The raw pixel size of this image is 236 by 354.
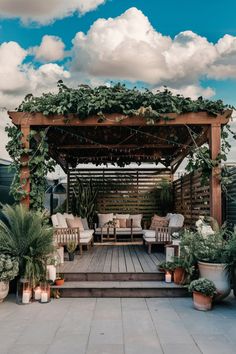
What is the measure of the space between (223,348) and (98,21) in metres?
6.49

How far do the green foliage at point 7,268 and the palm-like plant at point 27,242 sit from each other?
0.49 ft

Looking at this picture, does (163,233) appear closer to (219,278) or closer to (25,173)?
(219,278)

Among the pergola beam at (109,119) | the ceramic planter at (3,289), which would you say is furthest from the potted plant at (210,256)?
the ceramic planter at (3,289)

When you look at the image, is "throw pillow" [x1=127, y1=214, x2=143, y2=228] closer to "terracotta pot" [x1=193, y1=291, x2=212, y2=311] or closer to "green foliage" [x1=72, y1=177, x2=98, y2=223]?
"green foliage" [x1=72, y1=177, x2=98, y2=223]

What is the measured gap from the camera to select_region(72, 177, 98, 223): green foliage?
414 inches

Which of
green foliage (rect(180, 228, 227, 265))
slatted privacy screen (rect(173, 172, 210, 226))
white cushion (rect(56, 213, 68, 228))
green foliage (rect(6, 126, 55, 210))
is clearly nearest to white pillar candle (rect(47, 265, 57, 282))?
green foliage (rect(6, 126, 55, 210))

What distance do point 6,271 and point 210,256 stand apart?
2754 millimetres

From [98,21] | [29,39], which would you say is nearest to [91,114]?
[98,21]

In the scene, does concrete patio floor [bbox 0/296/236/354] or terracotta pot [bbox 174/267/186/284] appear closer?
concrete patio floor [bbox 0/296/236/354]

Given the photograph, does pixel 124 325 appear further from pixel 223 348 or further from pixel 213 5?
pixel 213 5

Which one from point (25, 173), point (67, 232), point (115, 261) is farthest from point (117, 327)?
point (67, 232)

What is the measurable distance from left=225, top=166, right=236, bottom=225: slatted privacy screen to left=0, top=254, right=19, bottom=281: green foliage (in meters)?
3.62

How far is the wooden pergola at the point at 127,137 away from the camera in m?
6.21

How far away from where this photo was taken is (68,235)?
Result: 748cm
